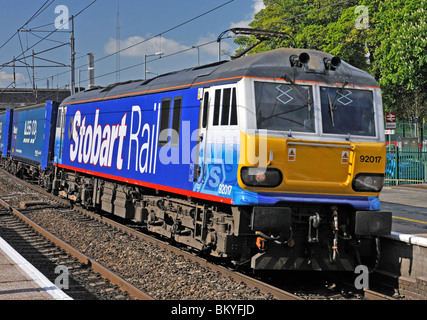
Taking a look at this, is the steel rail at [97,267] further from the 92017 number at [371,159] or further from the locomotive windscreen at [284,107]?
the 92017 number at [371,159]

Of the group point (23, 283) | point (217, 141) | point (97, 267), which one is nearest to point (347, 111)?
point (217, 141)

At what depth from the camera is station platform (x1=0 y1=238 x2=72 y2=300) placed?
7.16 m

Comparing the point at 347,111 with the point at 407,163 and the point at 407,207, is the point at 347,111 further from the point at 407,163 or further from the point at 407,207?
the point at 407,163

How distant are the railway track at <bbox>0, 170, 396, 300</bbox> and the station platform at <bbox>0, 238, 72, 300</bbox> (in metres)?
1.23

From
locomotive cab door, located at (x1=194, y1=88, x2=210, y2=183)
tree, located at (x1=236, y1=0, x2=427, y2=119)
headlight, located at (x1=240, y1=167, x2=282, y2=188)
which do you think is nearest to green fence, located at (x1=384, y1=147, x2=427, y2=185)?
tree, located at (x1=236, y1=0, x2=427, y2=119)

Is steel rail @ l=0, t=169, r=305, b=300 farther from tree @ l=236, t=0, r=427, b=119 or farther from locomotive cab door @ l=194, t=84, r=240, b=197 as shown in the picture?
tree @ l=236, t=0, r=427, b=119

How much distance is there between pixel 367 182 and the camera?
883 centimetres

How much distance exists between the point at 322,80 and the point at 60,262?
5766 millimetres

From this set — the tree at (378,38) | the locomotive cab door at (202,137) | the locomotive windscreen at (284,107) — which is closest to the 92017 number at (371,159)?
the locomotive windscreen at (284,107)

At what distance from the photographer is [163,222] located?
11578 mm
